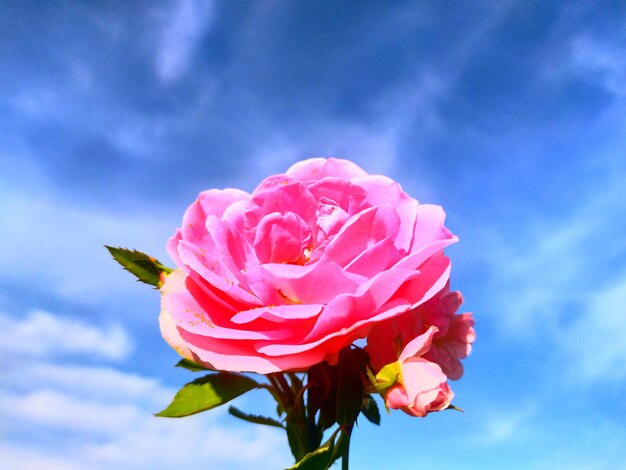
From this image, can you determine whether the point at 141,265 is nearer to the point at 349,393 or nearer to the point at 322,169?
the point at 322,169

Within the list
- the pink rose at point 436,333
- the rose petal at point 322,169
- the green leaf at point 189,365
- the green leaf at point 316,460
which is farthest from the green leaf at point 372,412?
the rose petal at point 322,169

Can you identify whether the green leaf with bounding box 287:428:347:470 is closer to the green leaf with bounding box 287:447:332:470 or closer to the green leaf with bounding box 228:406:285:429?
the green leaf with bounding box 287:447:332:470

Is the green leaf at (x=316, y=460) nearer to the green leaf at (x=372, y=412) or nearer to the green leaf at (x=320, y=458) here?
the green leaf at (x=320, y=458)

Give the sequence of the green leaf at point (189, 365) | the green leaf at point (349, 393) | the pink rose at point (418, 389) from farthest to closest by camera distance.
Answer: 1. the green leaf at point (189, 365)
2. the green leaf at point (349, 393)
3. the pink rose at point (418, 389)

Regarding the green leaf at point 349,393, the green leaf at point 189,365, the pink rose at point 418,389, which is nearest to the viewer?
the pink rose at point 418,389

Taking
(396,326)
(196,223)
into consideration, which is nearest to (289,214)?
(196,223)

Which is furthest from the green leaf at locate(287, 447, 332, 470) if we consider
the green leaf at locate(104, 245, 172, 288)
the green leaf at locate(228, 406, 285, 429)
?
the green leaf at locate(104, 245, 172, 288)

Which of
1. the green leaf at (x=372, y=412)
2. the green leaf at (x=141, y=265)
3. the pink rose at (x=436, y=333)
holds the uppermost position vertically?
the green leaf at (x=141, y=265)

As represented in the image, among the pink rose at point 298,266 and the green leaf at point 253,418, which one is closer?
the pink rose at point 298,266
